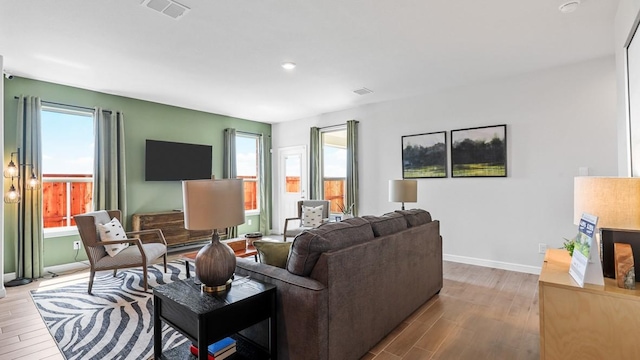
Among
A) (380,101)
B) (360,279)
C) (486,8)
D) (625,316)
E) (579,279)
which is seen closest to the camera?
(625,316)

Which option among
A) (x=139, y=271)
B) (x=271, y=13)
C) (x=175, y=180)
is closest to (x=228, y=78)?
(x=271, y=13)

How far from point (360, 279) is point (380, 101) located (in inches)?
156

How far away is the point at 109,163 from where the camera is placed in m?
4.65

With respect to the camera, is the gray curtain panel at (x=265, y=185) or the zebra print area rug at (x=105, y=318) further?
the gray curtain panel at (x=265, y=185)

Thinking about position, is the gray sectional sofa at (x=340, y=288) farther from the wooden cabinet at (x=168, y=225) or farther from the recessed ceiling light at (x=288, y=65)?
the wooden cabinet at (x=168, y=225)

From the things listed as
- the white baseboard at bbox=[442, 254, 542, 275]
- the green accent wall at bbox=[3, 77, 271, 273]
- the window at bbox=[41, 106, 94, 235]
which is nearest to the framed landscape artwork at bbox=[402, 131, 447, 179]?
the white baseboard at bbox=[442, 254, 542, 275]

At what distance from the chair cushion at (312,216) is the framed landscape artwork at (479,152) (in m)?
2.23

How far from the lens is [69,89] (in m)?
4.39

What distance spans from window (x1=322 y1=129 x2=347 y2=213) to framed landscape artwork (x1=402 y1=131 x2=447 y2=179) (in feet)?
4.46

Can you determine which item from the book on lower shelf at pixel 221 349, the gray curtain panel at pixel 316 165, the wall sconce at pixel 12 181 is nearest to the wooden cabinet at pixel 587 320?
the book on lower shelf at pixel 221 349

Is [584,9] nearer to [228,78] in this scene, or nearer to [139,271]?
[228,78]

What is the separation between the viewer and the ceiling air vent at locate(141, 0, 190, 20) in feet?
7.87

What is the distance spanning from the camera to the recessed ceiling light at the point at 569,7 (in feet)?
8.05

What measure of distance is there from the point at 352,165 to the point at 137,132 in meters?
3.75
